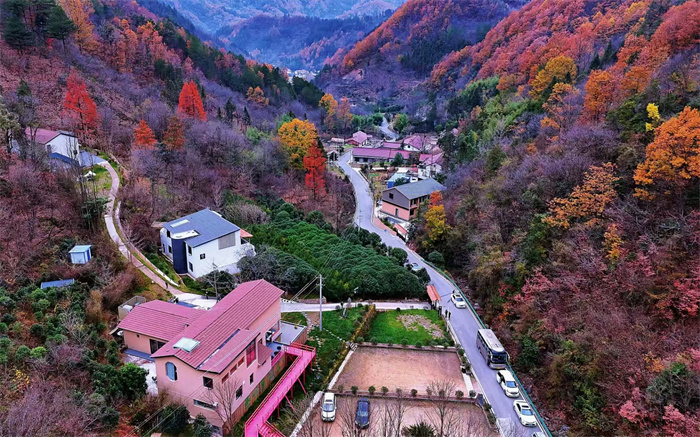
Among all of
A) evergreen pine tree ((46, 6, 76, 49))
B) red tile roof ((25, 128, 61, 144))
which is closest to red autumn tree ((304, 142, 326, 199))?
red tile roof ((25, 128, 61, 144))

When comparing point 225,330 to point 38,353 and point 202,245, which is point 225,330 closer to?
point 38,353

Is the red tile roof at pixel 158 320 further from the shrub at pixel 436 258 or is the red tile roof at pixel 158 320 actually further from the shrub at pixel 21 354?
the shrub at pixel 436 258

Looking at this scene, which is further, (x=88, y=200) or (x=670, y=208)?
(x=88, y=200)

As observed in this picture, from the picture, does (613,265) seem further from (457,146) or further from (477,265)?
(457,146)

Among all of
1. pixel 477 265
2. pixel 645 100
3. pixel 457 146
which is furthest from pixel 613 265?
pixel 457 146

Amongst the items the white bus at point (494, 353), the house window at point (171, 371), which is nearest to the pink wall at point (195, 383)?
the house window at point (171, 371)

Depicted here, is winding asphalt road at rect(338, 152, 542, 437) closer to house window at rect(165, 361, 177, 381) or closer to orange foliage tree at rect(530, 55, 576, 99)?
house window at rect(165, 361, 177, 381)
